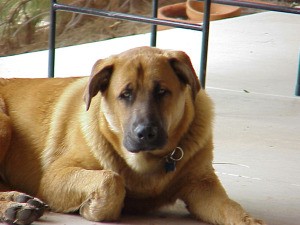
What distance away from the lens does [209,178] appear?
4152mm

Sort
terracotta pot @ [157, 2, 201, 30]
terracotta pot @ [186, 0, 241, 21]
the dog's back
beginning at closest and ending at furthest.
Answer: the dog's back < terracotta pot @ [186, 0, 241, 21] < terracotta pot @ [157, 2, 201, 30]

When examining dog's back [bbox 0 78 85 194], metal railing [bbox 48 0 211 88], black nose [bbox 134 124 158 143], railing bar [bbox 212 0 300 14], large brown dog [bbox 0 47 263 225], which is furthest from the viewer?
railing bar [bbox 212 0 300 14]

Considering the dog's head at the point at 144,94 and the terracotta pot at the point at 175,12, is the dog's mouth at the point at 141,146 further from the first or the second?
the terracotta pot at the point at 175,12

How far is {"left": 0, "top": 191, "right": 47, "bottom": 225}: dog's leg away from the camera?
12.8 ft

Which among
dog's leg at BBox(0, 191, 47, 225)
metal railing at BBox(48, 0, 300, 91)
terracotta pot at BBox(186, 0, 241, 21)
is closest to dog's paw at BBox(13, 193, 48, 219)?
dog's leg at BBox(0, 191, 47, 225)

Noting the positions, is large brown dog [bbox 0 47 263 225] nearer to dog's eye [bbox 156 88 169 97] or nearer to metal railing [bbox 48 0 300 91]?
dog's eye [bbox 156 88 169 97]

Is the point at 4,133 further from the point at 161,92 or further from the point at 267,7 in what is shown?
the point at 267,7

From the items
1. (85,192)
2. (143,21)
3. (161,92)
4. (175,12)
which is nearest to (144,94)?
(161,92)

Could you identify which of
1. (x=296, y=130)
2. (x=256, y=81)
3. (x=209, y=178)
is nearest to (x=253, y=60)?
(x=256, y=81)

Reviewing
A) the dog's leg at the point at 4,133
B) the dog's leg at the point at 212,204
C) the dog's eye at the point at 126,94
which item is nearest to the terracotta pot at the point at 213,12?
the dog's leg at the point at 4,133

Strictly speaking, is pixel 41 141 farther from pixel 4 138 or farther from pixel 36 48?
pixel 36 48

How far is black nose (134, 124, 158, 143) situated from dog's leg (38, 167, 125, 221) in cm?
26

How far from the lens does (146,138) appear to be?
12.5 feet

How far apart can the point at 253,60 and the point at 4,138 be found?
3398 millimetres
